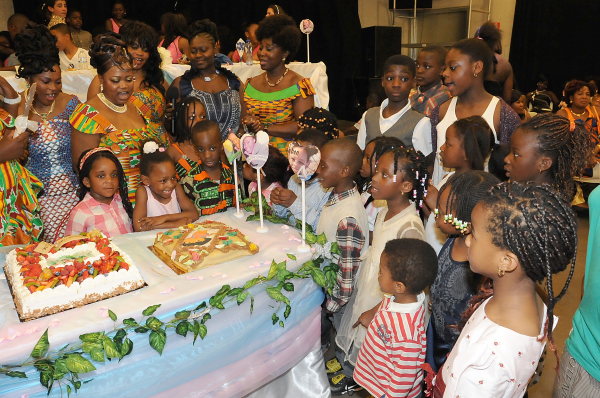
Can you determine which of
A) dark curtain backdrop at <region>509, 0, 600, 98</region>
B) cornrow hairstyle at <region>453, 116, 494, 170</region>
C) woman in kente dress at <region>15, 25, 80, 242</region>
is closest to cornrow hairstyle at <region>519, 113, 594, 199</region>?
cornrow hairstyle at <region>453, 116, 494, 170</region>

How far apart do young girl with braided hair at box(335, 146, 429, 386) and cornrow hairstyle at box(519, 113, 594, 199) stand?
0.61m

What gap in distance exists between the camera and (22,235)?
2342mm

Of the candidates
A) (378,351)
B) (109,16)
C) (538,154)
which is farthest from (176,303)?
(109,16)

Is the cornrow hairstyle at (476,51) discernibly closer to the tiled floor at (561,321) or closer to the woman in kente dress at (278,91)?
the woman in kente dress at (278,91)

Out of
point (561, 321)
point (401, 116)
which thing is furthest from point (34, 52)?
point (561, 321)

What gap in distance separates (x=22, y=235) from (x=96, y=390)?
1.17m

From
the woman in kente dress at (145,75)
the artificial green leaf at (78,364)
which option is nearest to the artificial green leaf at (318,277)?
the artificial green leaf at (78,364)

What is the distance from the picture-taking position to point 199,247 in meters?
Result: 2.02

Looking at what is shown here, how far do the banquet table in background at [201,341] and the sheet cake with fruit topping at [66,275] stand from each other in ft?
0.13

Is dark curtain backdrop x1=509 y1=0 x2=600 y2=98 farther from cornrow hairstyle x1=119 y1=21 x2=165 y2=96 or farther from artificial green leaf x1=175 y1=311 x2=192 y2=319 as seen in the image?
artificial green leaf x1=175 y1=311 x2=192 y2=319

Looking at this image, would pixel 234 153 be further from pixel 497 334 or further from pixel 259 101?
pixel 497 334

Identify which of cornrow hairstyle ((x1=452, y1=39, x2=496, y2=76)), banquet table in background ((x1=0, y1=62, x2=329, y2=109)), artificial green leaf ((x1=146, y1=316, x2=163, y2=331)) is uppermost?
cornrow hairstyle ((x1=452, y1=39, x2=496, y2=76))

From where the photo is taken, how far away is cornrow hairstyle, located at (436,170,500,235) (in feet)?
5.95

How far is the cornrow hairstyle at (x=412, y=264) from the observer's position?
190 centimetres
